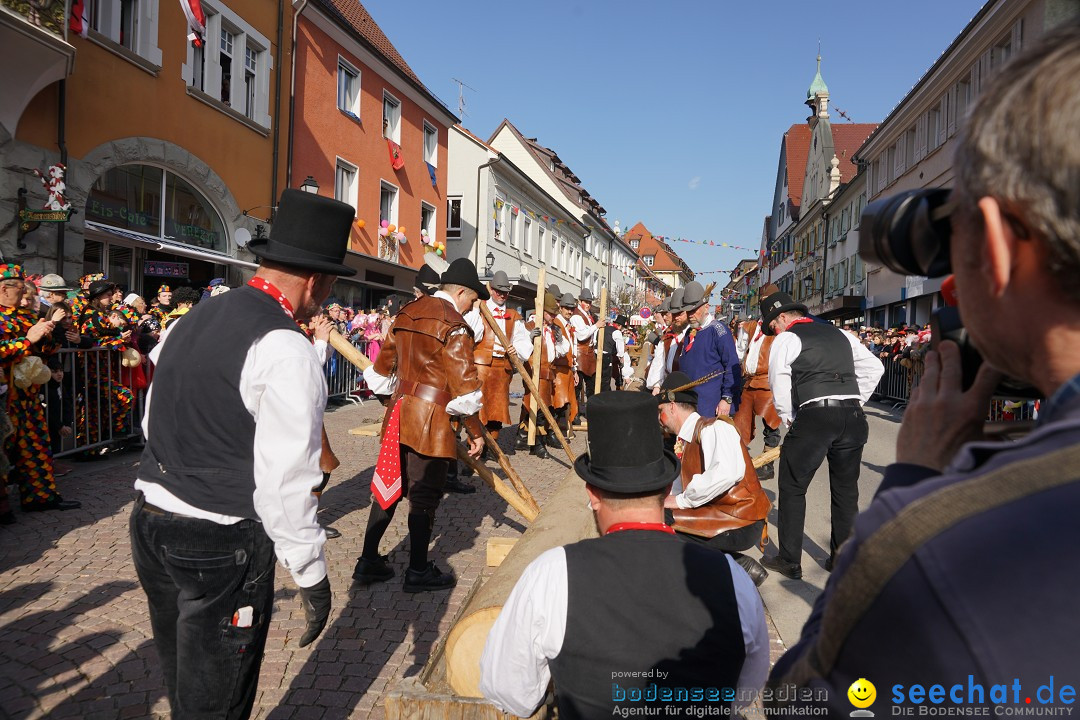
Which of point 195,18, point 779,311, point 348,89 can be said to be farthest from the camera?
point 348,89

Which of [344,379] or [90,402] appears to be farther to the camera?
[344,379]

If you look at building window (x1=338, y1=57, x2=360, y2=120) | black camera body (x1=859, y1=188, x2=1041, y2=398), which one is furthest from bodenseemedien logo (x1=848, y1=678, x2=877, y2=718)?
building window (x1=338, y1=57, x2=360, y2=120)

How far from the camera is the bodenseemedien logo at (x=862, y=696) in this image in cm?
69

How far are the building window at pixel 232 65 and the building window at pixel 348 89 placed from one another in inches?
120

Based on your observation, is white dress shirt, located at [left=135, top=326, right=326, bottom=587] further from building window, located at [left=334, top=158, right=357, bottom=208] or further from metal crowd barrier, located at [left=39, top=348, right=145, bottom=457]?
building window, located at [left=334, top=158, right=357, bottom=208]

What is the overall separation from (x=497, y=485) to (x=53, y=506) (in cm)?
391

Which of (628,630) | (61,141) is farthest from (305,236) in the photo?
(61,141)

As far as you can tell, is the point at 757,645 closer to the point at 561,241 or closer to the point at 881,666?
the point at 881,666

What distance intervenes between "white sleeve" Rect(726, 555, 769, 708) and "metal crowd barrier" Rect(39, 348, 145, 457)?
6.92m

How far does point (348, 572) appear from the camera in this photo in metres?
4.70

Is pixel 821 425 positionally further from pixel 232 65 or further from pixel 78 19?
pixel 232 65

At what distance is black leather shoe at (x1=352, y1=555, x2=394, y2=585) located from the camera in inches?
176

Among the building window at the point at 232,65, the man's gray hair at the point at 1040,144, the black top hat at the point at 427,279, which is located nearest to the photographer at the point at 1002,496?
the man's gray hair at the point at 1040,144

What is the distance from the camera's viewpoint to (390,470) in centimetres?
446
